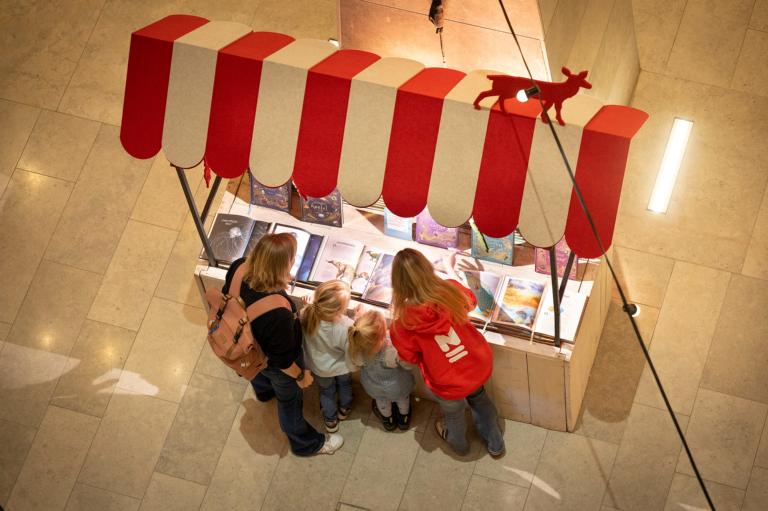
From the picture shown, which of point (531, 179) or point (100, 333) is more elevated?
point (531, 179)

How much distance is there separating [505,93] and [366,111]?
2.19 ft

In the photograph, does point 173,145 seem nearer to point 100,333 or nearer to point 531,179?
point 531,179

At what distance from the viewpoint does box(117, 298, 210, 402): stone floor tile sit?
5.59 meters

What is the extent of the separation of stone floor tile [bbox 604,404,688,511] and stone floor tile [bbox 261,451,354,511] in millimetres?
1682

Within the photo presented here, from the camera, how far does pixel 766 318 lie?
5.48 metres

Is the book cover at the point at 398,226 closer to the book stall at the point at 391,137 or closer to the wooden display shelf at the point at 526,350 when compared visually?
the wooden display shelf at the point at 526,350

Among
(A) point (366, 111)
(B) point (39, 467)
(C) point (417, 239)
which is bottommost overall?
(B) point (39, 467)

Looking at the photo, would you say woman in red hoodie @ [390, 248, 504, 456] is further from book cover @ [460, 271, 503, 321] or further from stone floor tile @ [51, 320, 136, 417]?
stone floor tile @ [51, 320, 136, 417]

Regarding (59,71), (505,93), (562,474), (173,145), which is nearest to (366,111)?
(505,93)

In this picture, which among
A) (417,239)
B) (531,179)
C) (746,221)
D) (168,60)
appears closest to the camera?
(531,179)

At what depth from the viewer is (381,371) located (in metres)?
4.68

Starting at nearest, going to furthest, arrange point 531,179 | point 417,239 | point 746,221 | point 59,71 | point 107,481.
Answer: point 531,179
point 417,239
point 107,481
point 746,221
point 59,71

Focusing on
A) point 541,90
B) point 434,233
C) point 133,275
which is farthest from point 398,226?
point 133,275

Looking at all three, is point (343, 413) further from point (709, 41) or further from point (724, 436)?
point (709, 41)
